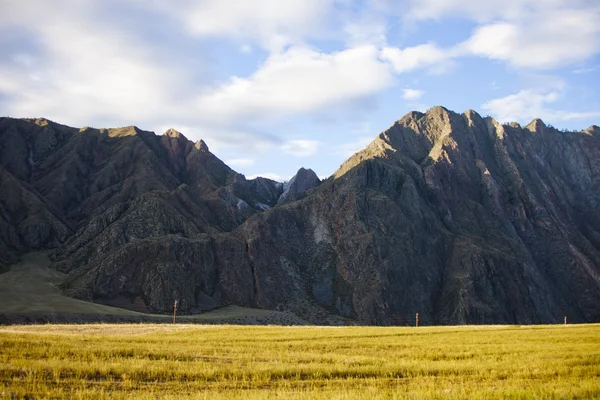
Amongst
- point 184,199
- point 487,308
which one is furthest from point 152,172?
point 487,308

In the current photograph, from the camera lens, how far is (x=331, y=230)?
14038 cm

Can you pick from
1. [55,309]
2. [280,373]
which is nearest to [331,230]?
[55,309]

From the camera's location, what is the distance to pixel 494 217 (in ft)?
516

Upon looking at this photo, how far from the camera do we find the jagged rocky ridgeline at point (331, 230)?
118 meters

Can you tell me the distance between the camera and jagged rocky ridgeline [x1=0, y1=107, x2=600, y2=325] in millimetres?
117688

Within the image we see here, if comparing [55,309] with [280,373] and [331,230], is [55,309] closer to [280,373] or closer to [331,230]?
[280,373]

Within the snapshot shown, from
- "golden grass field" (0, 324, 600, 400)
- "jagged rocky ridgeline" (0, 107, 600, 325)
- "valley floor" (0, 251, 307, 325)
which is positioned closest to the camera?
"golden grass field" (0, 324, 600, 400)

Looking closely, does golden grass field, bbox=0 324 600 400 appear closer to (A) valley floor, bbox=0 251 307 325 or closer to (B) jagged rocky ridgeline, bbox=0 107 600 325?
(A) valley floor, bbox=0 251 307 325

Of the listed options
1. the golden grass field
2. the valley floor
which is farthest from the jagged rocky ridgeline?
the golden grass field

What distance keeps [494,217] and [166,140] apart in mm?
129954

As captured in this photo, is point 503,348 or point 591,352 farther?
point 503,348

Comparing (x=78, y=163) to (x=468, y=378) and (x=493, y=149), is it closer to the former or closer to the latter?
(x=493, y=149)

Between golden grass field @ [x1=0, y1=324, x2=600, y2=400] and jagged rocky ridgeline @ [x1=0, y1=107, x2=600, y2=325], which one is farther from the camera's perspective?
jagged rocky ridgeline @ [x1=0, y1=107, x2=600, y2=325]

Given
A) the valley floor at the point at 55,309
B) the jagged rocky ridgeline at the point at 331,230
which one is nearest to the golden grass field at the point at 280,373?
the valley floor at the point at 55,309
